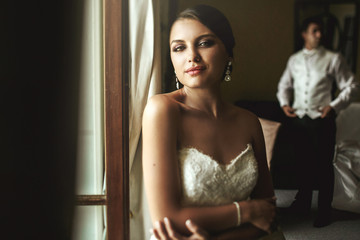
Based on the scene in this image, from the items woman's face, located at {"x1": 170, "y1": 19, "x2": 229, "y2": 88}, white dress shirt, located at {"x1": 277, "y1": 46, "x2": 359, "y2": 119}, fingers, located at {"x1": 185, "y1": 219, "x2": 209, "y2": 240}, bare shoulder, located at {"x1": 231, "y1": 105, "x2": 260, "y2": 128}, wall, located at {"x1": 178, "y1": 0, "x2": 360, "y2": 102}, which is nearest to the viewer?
fingers, located at {"x1": 185, "y1": 219, "x2": 209, "y2": 240}

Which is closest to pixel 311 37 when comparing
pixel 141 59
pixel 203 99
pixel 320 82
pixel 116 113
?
pixel 320 82

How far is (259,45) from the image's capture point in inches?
186

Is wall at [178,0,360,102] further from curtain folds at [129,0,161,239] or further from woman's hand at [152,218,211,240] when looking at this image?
woman's hand at [152,218,211,240]

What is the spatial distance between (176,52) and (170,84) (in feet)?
2.88

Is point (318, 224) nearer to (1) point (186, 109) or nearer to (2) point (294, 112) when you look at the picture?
(2) point (294, 112)

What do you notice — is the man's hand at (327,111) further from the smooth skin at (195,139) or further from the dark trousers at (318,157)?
the smooth skin at (195,139)

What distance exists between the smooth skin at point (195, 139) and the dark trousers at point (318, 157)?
5.72 feet

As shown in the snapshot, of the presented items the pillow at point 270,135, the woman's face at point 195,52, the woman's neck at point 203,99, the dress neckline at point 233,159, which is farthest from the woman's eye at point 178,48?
the pillow at point 270,135

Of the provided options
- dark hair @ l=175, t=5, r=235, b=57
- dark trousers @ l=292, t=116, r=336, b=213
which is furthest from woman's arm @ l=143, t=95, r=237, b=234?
dark trousers @ l=292, t=116, r=336, b=213

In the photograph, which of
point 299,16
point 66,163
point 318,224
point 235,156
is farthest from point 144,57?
point 299,16

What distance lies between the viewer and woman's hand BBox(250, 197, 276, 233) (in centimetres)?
87

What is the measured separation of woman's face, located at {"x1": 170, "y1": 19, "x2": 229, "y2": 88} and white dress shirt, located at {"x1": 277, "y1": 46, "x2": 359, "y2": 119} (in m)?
2.16

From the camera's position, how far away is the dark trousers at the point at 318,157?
2578mm

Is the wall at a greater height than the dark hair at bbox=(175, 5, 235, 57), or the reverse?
the wall
